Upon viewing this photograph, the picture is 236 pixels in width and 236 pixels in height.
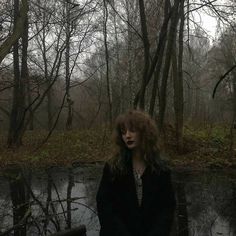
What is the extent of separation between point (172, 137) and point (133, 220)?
13.2m

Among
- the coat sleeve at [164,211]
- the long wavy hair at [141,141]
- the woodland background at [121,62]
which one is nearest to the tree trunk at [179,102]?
the woodland background at [121,62]

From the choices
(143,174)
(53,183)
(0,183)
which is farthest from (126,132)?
(0,183)

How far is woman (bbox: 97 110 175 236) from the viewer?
3.48 meters

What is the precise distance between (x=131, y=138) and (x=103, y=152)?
14.0 meters

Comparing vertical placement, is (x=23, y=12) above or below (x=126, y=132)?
above

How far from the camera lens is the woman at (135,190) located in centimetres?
348

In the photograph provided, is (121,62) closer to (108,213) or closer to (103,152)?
(103,152)

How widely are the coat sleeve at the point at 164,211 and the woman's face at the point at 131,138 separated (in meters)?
0.33

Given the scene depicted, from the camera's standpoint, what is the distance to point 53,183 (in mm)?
12227

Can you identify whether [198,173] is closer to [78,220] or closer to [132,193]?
[78,220]

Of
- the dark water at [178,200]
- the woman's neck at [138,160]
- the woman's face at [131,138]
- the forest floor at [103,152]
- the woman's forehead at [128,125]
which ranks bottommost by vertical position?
the dark water at [178,200]

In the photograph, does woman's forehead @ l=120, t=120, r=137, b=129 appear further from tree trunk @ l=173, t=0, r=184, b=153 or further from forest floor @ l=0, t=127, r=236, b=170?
tree trunk @ l=173, t=0, r=184, b=153

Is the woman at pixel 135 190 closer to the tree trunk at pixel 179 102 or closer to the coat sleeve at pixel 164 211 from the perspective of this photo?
the coat sleeve at pixel 164 211

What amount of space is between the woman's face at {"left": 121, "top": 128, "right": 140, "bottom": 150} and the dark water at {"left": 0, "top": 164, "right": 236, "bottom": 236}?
3.77 metres
